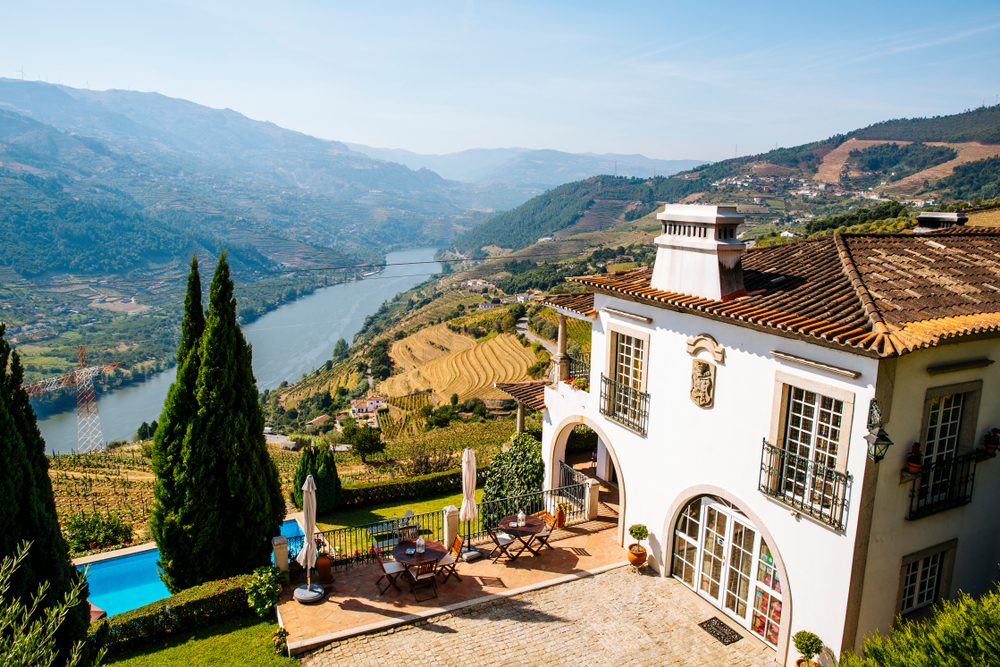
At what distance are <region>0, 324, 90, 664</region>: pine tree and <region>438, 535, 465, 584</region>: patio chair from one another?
5618 millimetres

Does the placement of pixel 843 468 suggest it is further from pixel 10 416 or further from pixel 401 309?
pixel 401 309

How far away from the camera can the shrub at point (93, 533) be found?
53.2 feet

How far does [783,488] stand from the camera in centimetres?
905

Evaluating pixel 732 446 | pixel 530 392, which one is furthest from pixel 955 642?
pixel 530 392

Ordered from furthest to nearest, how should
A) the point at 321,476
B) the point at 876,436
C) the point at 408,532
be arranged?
the point at 321,476 → the point at 408,532 → the point at 876,436

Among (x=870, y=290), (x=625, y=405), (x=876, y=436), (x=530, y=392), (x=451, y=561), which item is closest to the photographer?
(x=876, y=436)

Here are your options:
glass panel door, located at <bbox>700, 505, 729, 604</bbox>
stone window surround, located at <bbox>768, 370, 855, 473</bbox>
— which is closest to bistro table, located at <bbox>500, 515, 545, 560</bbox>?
glass panel door, located at <bbox>700, 505, 729, 604</bbox>

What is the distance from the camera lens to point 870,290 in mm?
9031

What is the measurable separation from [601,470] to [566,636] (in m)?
6.79

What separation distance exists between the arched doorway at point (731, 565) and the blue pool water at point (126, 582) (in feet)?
39.4

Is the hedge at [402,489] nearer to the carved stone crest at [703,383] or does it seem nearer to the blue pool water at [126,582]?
the blue pool water at [126,582]

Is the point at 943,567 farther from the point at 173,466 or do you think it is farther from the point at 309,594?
the point at 173,466

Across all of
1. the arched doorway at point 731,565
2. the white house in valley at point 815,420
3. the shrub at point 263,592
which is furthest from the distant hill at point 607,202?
the shrub at point 263,592

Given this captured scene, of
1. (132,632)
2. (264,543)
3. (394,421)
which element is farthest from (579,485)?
(394,421)
